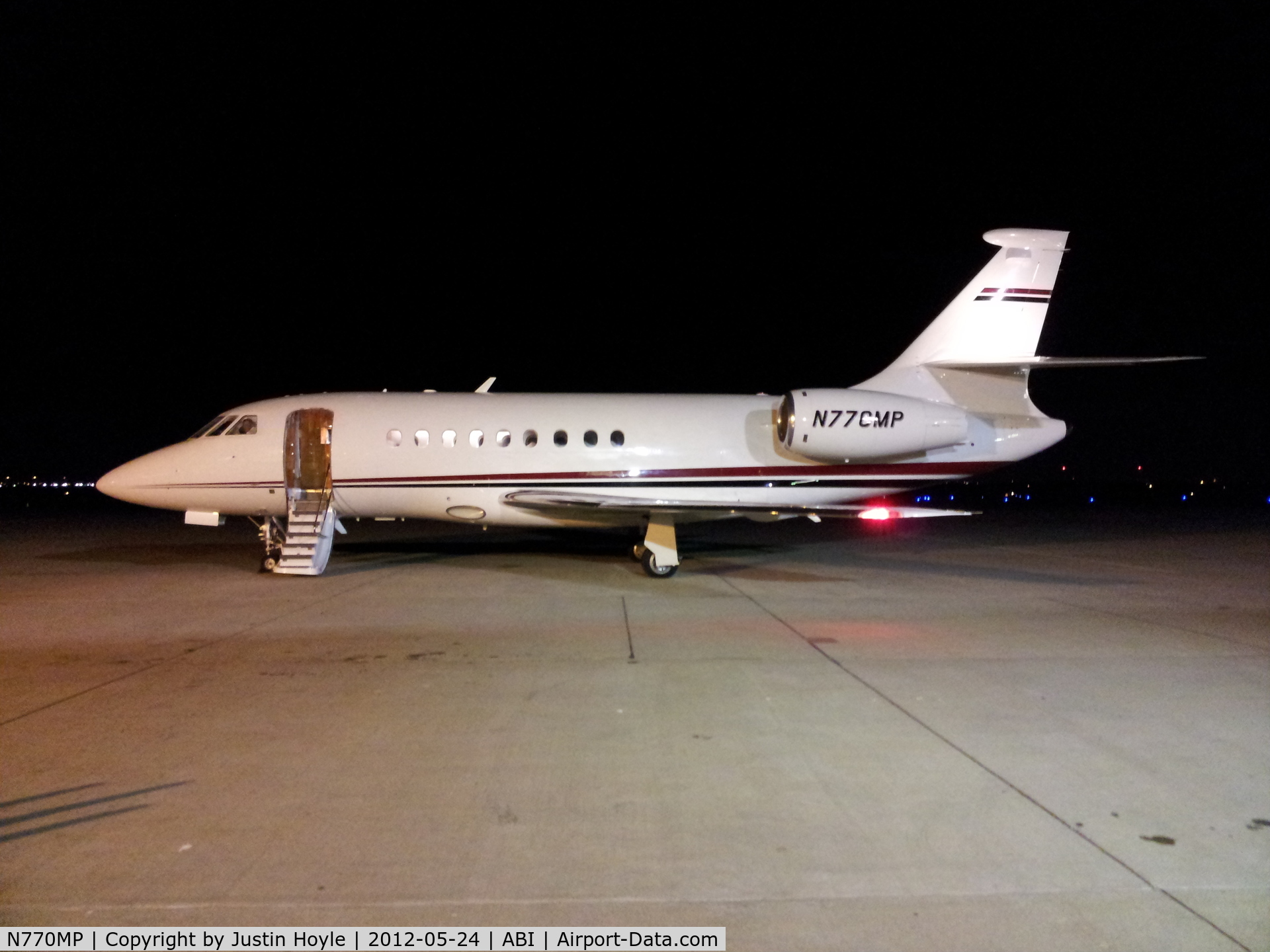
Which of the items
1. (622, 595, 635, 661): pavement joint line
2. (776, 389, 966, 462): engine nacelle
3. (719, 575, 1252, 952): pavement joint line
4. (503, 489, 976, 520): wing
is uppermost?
(776, 389, 966, 462): engine nacelle

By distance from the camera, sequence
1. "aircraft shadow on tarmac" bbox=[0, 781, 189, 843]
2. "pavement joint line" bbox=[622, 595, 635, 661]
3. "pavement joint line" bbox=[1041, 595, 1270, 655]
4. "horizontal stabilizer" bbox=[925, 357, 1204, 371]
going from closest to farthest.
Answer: "aircraft shadow on tarmac" bbox=[0, 781, 189, 843] → "pavement joint line" bbox=[622, 595, 635, 661] → "pavement joint line" bbox=[1041, 595, 1270, 655] → "horizontal stabilizer" bbox=[925, 357, 1204, 371]

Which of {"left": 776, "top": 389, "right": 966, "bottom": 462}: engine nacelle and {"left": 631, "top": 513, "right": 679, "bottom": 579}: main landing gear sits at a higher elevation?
{"left": 776, "top": 389, "right": 966, "bottom": 462}: engine nacelle

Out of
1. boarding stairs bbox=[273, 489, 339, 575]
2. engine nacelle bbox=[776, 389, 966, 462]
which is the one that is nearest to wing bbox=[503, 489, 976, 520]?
engine nacelle bbox=[776, 389, 966, 462]

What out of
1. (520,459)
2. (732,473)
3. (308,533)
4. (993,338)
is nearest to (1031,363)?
(993,338)

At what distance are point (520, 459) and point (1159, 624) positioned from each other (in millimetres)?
9355

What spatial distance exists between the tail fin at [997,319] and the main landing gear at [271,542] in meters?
10.6

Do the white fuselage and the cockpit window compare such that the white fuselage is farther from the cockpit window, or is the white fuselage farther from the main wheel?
the main wheel

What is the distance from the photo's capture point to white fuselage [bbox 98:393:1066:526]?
1423 cm

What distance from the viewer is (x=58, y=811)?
4586 mm

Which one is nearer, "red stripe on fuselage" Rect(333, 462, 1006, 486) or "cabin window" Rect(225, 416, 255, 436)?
"red stripe on fuselage" Rect(333, 462, 1006, 486)

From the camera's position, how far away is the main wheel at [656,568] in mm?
13570

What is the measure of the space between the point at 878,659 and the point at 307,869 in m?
5.70

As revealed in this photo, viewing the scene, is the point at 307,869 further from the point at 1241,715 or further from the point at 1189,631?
the point at 1189,631

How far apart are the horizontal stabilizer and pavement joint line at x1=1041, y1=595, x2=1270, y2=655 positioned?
3.67 metres
